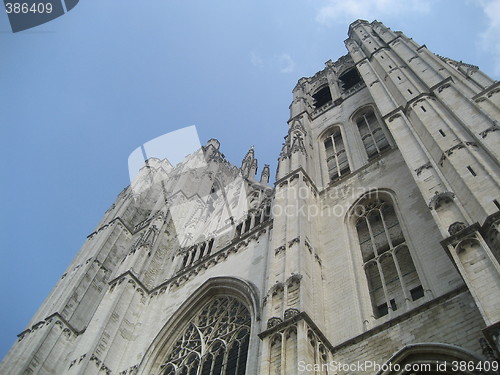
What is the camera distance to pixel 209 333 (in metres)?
14.3

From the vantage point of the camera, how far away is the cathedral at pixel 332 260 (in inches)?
360

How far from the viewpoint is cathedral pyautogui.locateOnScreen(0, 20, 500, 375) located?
9133 mm

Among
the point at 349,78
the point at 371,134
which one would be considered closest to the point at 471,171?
the point at 371,134

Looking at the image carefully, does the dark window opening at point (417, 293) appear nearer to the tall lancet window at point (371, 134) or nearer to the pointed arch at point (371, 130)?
the pointed arch at point (371, 130)

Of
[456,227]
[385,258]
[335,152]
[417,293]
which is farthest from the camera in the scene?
[335,152]

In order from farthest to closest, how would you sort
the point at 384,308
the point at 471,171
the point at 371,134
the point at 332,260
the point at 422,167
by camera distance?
1. the point at 371,134
2. the point at 332,260
3. the point at 422,167
4. the point at 384,308
5. the point at 471,171

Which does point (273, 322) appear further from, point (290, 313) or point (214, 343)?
point (214, 343)

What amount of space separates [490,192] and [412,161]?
3.07m

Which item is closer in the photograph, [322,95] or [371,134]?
[371,134]

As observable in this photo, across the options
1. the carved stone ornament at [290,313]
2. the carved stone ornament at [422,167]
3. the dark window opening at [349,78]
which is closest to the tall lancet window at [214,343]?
the carved stone ornament at [290,313]

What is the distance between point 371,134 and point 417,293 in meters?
9.27

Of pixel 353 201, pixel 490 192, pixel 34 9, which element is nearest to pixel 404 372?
pixel 490 192

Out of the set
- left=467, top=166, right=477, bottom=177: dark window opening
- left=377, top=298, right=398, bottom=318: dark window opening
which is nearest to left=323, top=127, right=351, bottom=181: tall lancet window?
left=377, top=298, right=398, bottom=318: dark window opening

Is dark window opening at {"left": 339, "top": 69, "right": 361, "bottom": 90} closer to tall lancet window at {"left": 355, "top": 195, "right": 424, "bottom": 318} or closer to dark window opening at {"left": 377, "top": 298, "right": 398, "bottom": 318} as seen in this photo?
tall lancet window at {"left": 355, "top": 195, "right": 424, "bottom": 318}
